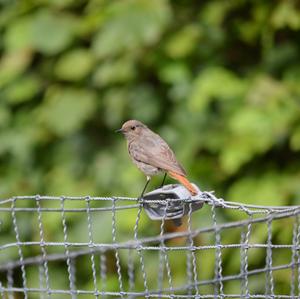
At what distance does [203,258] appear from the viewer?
4.70m

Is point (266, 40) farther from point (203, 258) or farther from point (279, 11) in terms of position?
point (203, 258)

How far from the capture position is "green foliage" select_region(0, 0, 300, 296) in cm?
464

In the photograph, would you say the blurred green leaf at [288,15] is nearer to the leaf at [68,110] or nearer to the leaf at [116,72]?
the leaf at [116,72]

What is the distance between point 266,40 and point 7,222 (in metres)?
1.83

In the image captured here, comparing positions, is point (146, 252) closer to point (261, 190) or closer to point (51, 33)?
point (261, 190)

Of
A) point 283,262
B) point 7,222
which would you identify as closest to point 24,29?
point 7,222

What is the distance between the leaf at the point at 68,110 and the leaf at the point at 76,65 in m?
0.10

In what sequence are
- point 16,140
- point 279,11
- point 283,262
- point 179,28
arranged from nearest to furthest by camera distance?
point 283,262
point 279,11
point 179,28
point 16,140

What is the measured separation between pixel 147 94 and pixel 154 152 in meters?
1.67

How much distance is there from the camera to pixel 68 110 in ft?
17.6

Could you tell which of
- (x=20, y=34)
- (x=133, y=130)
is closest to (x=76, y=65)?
(x=20, y=34)

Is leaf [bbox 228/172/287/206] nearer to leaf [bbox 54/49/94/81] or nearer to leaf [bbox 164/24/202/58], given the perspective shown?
leaf [bbox 164/24/202/58]

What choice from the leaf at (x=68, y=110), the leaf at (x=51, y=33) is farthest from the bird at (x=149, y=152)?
the leaf at (x=51, y=33)

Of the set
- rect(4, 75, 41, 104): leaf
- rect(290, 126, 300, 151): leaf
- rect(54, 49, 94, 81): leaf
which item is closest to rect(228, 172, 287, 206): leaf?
rect(290, 126, 300, 151): leaf
